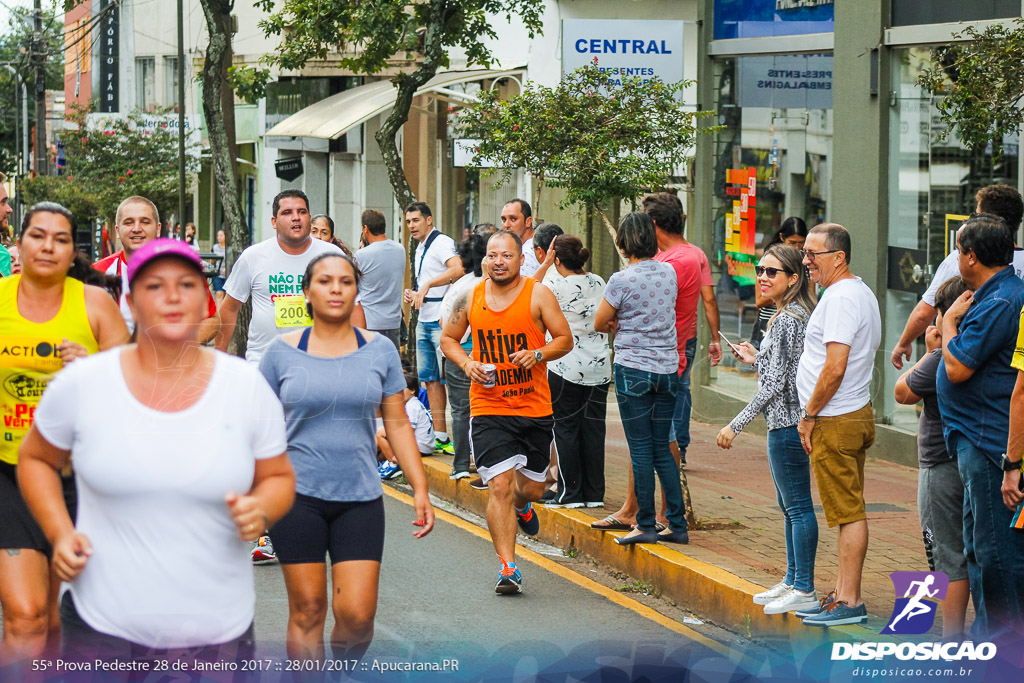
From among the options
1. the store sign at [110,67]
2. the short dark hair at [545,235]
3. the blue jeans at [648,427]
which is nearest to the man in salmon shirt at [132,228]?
the blue jeans at [648,427]

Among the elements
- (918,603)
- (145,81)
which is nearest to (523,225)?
(918,603)

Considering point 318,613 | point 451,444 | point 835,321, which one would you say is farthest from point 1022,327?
point 451,444

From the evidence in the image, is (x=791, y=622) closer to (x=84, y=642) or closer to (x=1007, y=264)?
(x=1007, y=264)

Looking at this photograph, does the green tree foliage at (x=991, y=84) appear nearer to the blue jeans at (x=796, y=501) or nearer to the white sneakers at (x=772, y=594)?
the blue jeans at (x=796, y=501)

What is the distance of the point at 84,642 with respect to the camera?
12.3ft

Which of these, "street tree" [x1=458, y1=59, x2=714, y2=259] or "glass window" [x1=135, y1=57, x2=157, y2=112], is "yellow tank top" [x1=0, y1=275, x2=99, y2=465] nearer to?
"street tree" [x1=458, y1=59, x2=714, y2=259]

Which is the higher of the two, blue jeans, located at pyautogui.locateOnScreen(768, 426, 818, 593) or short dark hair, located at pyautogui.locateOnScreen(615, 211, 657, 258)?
short dark hair, located at pyautogui.locateOnScreen(615, 211, 657, 258)

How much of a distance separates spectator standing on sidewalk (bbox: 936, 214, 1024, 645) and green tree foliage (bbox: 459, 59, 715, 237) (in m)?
7.45

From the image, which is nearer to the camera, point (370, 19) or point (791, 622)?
point (791, 622)

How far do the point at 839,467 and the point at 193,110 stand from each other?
125ft

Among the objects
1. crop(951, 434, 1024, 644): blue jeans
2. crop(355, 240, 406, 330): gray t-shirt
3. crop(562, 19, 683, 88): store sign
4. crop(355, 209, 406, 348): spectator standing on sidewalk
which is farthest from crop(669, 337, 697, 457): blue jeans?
crop(562, 19, 683, 88): store sign

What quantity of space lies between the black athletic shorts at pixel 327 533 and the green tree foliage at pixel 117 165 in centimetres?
3345

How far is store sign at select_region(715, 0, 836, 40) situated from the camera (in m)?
12.6

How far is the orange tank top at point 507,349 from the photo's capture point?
7.23 meters
